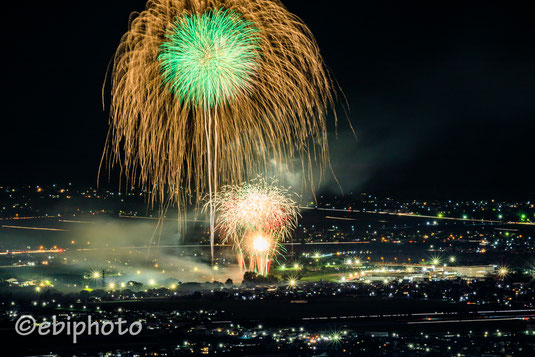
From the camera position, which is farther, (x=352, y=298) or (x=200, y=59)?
(x=352, y=298)

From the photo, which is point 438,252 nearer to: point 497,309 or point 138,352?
point 497,309

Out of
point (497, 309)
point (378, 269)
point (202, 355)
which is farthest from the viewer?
point (378, 269)

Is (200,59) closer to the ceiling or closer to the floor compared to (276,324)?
closer to the ceiling

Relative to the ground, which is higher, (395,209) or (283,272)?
(395,209)

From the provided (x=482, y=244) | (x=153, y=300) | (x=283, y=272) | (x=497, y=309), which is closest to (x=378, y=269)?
(x=283, y=272)

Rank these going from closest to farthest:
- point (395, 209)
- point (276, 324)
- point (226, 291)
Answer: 1. point (276, 324)
2. point (226, 291)
3. point (395, 209)

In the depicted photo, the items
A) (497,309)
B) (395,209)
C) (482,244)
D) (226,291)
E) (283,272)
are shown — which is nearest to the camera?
(497,309)

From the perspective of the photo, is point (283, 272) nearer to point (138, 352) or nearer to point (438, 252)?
point (438, 252)

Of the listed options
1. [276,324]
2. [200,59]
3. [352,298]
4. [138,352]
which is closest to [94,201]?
[352,298]

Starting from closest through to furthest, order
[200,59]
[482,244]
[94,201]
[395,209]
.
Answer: [200,59], [482,244], [94,201], [395,209]
